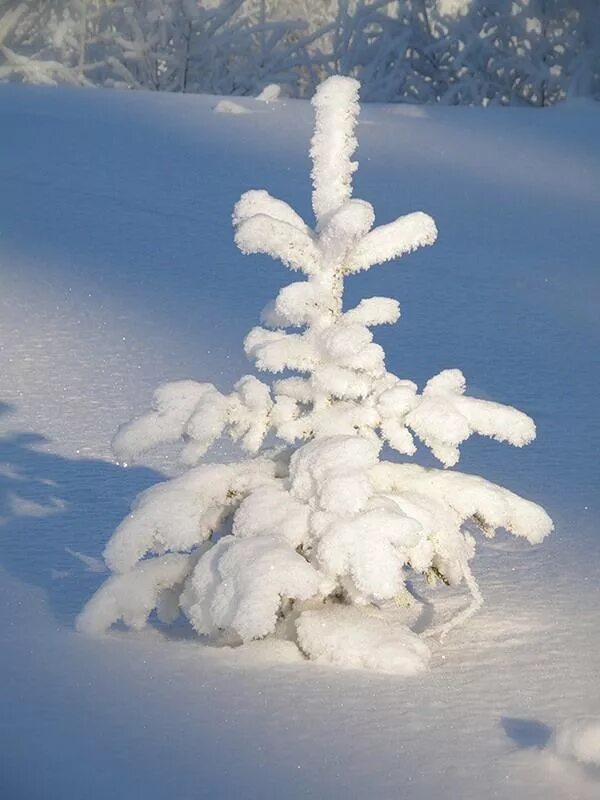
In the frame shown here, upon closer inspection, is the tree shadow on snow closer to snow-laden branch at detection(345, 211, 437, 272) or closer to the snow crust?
snow-laden branch at detection(345, 211, 437, 272)

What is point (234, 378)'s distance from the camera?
17.0ft

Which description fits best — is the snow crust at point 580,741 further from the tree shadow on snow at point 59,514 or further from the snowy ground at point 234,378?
the tree shadow on snow at point 59,514

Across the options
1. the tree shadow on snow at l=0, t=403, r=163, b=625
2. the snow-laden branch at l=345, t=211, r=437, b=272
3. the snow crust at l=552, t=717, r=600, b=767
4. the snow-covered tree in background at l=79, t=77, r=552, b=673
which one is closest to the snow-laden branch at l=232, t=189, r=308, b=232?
the snow-covered tree in background at l=79, t=77, r=552, b=673

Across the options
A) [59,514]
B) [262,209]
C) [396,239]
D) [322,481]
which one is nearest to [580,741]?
[322,481]

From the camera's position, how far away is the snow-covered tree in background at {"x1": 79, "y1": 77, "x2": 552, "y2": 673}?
2.70 meters

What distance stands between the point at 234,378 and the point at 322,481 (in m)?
2.46

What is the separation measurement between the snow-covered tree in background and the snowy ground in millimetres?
121

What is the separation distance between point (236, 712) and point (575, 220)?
4.95 metres

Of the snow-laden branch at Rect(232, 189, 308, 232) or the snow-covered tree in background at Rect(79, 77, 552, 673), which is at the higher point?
the snow-laden branch at Rect(232, 189, 308, 232)

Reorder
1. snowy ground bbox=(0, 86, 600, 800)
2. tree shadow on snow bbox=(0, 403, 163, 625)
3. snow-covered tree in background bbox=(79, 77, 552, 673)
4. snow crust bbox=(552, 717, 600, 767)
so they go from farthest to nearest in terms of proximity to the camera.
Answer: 1. tree shadow on snow bbox=(0, 403, 163, 625)
2. snow-covered tree in background bbox=(79, 77, 552, 673)
3. snowy ground bbox=(0, 86, 600, 800)
4. snow crust bbox=(552, 717, 600, 767)

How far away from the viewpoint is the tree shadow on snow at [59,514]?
3.28m

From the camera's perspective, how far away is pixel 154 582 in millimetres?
2883

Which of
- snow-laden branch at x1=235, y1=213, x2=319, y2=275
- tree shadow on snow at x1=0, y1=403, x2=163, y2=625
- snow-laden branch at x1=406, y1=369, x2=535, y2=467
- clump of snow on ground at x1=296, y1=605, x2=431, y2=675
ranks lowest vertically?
clump of snow on ground at x1=296, y1=605, x2=431, y2=675

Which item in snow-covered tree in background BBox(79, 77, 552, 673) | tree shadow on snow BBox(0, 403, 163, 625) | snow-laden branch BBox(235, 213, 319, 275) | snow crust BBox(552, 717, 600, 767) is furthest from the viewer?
tree shadow on snow BBox(0, 403, 163, 625)
